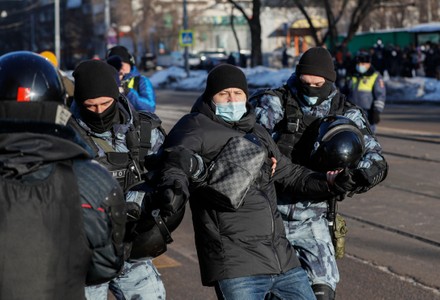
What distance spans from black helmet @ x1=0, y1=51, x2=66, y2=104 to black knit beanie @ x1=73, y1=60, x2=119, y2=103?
1338 millimetres

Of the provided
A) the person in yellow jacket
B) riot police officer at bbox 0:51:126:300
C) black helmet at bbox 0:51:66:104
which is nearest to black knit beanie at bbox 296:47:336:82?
black helmet at bbox 0:51:66:104

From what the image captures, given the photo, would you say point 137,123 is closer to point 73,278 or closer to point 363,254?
point 73,278

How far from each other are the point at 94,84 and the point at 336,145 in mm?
1260

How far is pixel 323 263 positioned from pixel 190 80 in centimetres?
4193

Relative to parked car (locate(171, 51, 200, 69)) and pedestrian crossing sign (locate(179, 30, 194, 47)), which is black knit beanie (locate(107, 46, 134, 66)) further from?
parked car (locate(171, 51, 200, 69))

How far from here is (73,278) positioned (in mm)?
2924

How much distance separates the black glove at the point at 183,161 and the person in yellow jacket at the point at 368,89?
9015 millimetres

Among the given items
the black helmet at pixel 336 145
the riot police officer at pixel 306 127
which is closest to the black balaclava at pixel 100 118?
the riot police officer at pixel 306 127

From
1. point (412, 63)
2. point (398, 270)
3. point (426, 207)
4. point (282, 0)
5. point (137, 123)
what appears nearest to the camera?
point (137, 123)

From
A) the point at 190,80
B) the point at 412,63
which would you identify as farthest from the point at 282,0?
the point at 412,63

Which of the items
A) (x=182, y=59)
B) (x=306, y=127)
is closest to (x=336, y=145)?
(x=306, y=127)

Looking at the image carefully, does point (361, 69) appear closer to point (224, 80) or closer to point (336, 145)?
point (336, 145)

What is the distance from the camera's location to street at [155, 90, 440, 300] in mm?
6969

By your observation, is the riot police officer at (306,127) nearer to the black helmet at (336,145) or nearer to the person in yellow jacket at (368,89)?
the black helmet at (336,145)
